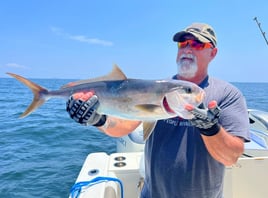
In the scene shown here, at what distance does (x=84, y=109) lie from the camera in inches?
73.9

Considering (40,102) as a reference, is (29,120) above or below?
below

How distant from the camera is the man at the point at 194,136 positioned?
184 cm

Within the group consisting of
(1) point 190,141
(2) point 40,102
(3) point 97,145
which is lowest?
(3) point 97,145

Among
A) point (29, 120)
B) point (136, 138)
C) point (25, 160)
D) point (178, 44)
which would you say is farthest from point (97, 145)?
point (178, 44)

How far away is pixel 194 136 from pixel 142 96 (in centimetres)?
49

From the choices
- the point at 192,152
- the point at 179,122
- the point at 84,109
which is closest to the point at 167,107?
the point at 179,122

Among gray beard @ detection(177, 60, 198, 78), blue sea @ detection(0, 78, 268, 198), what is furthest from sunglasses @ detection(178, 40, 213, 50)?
blue sea @ detection(0, 78, 268, 198)

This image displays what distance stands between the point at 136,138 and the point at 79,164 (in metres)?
2.70

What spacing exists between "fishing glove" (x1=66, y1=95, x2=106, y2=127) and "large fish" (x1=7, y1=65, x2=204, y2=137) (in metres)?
0.05

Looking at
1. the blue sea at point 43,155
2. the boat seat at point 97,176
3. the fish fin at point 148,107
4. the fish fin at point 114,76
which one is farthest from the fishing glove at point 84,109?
the blue sea at point 43,155

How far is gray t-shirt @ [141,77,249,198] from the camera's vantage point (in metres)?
1.88

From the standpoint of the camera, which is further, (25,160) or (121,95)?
(25,160)

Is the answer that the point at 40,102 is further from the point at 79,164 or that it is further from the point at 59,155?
the point at 59,155

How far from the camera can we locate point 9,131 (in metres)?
10.9
